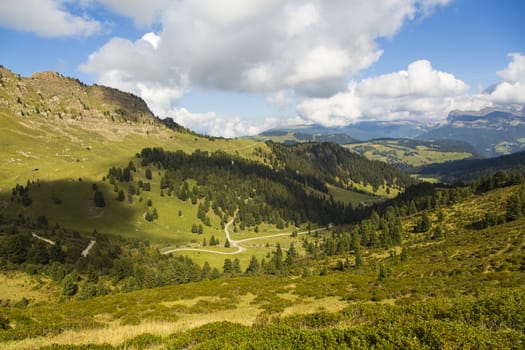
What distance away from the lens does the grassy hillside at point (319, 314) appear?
10812mm

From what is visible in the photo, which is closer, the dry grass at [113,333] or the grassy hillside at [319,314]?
the grassy hillside at [319,314]

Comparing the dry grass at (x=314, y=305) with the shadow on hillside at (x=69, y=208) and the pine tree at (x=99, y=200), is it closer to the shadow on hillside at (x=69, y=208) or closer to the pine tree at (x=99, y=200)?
the shadow on hillside at (x=69, y=208)

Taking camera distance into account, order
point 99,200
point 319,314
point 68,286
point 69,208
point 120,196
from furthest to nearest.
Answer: point 120,196, point 99,200, point 69,208, point 68,286, point 319,314

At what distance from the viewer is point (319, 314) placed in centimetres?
1753

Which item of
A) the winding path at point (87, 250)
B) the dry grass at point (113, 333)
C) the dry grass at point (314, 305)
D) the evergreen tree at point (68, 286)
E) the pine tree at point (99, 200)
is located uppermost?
the pine tree at point (99, 200)

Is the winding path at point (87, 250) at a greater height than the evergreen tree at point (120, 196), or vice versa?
the evergreen tree at point (120, 196)

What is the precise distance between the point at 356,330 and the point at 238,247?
163 metres

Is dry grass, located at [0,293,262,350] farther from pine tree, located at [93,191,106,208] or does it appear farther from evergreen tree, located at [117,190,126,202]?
evergreen tree, located at [117,190,126,202]

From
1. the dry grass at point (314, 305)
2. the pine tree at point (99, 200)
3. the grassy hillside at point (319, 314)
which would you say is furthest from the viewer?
the pine tree at point (99, 200)

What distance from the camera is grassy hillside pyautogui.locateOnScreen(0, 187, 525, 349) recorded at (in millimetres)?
10812

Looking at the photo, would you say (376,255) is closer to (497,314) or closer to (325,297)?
(325,297)

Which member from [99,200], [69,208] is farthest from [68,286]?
[69,208]

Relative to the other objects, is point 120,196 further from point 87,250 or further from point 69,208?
point 87,250

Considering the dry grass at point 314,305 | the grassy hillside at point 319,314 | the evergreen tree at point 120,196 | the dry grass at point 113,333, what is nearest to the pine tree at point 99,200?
the evergreen tree at point 120,196
